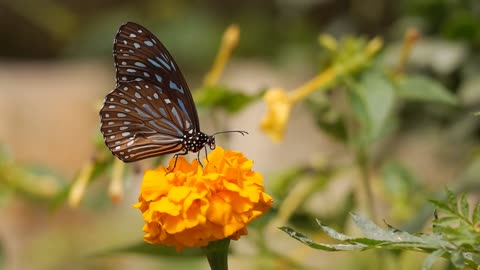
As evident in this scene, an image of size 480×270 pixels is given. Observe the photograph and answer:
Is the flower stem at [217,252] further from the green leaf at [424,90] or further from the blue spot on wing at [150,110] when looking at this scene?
the green leaf at [424,90]

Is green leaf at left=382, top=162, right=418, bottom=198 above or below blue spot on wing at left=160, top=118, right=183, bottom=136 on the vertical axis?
above

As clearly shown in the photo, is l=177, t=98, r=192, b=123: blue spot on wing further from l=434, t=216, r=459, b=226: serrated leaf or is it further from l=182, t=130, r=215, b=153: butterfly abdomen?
l=434, t=216, r=459, b=226: serrated leaf

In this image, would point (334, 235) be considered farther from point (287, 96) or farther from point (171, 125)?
point (287, 96)

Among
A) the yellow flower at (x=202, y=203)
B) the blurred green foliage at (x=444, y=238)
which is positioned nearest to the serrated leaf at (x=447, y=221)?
the blurred green foliage at (x=444, y=238)

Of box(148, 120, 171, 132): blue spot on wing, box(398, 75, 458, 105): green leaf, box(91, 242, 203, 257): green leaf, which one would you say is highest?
box(398, 75, 458, 105): green leaf

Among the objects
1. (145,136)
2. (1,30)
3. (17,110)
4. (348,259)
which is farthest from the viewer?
(1,30)

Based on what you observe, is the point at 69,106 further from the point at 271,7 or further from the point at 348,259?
the point at 348,259

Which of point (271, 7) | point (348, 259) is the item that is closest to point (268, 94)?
point (348, 259)

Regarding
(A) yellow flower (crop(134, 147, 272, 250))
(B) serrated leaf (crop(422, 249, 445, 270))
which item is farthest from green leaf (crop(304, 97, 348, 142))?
(B) serrated leaf (crop(422, 249, 445, 270))
